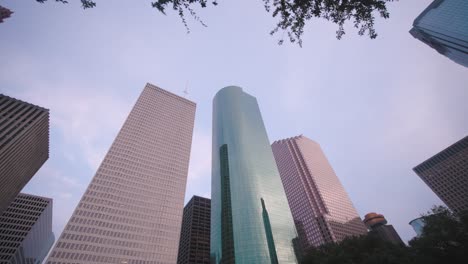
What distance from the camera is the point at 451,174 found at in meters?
159

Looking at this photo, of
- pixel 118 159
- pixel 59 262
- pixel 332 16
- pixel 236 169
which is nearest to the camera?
pixel 332 16

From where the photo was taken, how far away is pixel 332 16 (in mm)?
9750

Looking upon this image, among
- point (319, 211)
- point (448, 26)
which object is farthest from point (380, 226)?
point (448, 26)

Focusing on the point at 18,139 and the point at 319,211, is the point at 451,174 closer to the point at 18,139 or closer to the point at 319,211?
the point at 319,211

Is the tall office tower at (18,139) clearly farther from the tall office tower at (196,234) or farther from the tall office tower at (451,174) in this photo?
the tall office tower at (451,174)

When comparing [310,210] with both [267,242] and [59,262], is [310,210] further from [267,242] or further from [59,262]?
[59,262]

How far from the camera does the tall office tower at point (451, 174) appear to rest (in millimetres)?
148575

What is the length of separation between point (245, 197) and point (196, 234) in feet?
193

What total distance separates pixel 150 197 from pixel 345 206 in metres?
159

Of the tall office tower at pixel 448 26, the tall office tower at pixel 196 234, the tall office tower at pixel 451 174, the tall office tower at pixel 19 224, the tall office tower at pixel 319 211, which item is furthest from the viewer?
the tall office tower at pixel 319 211

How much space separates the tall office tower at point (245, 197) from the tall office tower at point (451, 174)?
117m

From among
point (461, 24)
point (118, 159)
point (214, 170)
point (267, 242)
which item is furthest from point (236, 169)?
point (461, 24)

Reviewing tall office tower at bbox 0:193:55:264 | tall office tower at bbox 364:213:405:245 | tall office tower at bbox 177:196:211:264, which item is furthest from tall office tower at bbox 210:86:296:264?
tall office tower at bbox 0:193:55:264

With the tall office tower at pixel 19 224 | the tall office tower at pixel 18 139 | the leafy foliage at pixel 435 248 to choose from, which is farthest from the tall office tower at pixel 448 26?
the tall office tower at pixel 19 224
